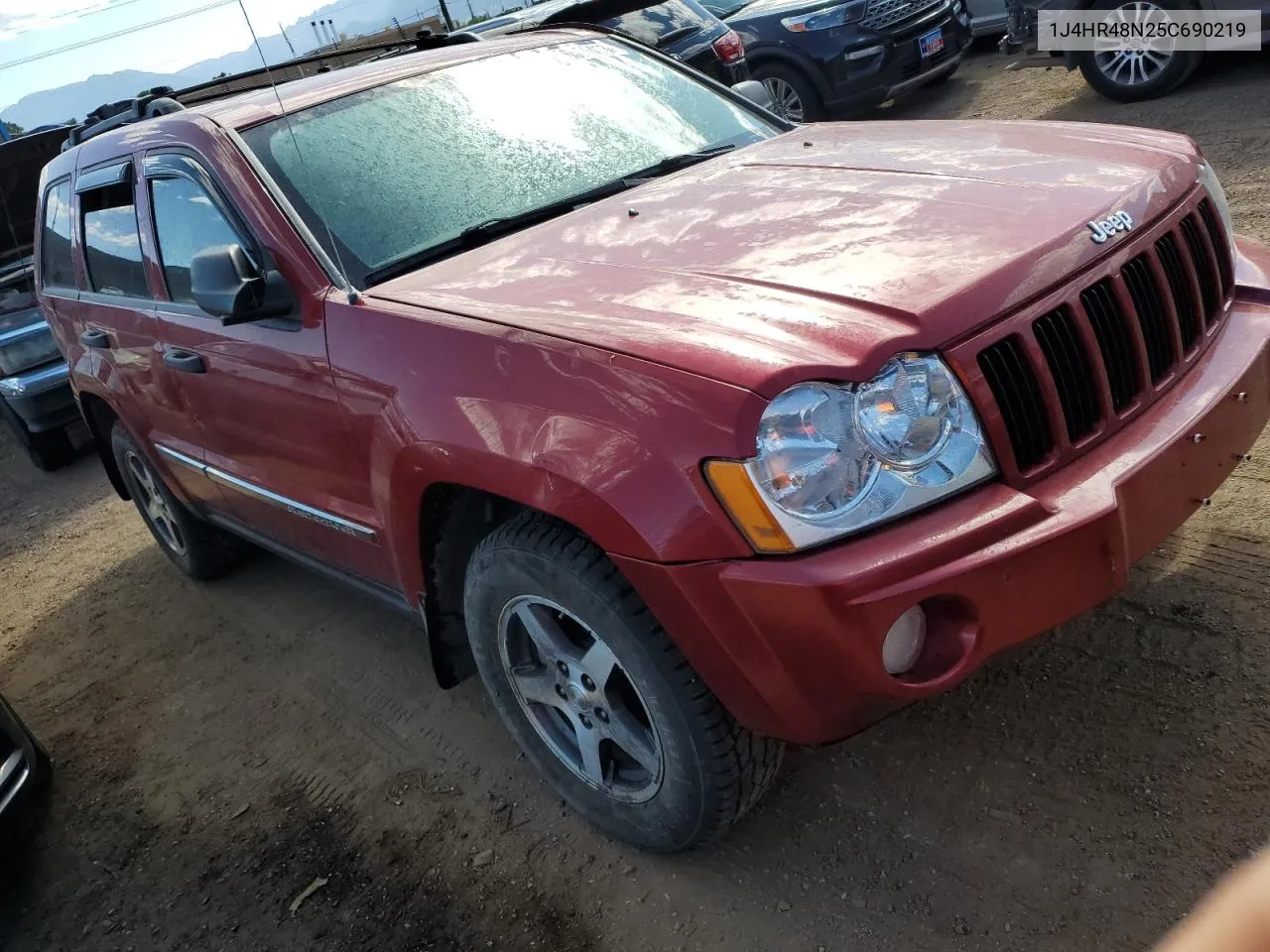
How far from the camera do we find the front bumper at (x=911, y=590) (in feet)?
5.97

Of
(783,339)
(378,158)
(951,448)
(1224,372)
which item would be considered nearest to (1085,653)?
(1224,372)

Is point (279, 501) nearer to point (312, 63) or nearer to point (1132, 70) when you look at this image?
point (312, 63)

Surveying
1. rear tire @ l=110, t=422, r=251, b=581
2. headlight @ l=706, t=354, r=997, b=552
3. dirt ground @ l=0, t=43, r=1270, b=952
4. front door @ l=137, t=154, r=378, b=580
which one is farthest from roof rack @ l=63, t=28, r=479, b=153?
headlight @ l=706, t=354, r=997, b=552

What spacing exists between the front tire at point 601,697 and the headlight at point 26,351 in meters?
6.36

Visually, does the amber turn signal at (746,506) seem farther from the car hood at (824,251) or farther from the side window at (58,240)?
the side window at (58,240)

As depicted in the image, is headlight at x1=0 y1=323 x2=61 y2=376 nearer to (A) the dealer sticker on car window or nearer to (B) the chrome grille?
(B) the chrome grille

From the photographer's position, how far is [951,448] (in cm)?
193

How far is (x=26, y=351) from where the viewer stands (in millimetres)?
7527

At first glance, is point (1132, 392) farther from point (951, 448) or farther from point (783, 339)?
point (783, 339)

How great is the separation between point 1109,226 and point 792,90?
7.41 m

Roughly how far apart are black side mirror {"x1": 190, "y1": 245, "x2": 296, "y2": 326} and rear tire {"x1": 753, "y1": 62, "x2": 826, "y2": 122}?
7.01m

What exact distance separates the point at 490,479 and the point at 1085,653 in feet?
5.46

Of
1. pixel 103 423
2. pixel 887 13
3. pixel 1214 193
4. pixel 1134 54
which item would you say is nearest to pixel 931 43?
pixel 887 13

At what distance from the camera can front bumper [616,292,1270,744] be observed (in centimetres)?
182
